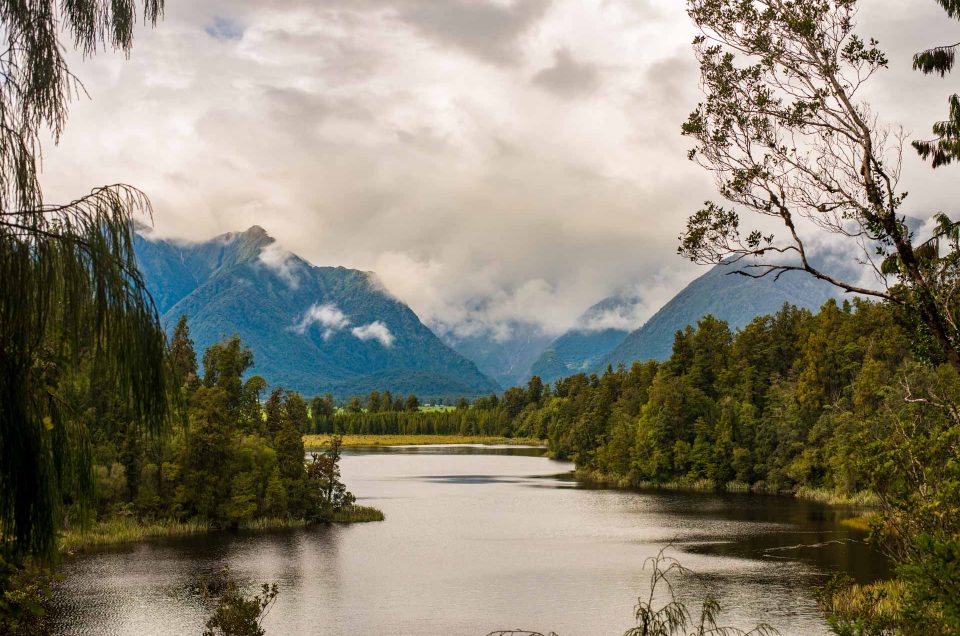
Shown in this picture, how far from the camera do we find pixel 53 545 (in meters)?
7.36

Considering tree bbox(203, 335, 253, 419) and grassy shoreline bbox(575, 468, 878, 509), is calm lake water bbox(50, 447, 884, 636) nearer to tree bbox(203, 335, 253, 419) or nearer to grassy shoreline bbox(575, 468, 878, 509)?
grassy shoreline bbox(575, 468, 878, 509)

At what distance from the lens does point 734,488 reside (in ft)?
296

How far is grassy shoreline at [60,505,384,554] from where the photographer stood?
172 ft

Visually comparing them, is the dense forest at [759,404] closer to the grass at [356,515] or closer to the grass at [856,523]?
the grass at [856,523]

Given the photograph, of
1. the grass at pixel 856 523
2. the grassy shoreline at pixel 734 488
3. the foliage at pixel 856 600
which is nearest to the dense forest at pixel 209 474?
the grass at pixel 856 523

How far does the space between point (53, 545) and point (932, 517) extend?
1724 cm

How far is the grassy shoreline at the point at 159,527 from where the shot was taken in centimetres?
5239

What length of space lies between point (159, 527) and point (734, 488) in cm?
5684

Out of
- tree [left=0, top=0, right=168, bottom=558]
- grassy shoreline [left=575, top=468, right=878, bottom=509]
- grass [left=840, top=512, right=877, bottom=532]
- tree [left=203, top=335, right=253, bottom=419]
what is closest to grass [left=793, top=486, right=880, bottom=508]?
grassy shoreline [left=575, top=468, right=878, bottom=509]

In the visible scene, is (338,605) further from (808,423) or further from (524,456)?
(524,456)

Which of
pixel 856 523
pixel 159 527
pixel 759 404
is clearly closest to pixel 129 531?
pixel 159 527

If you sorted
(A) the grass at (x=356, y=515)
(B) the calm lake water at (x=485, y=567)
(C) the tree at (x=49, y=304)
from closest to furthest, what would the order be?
1. (C) the tree at (x=49, y=304)
2. (B) the calm lake water at (x=485, y=567)
3. (A) the grass at (x=356, y=515)

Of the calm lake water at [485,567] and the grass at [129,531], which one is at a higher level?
the grass at [129,531]

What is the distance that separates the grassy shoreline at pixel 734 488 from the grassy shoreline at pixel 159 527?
1481 inches
